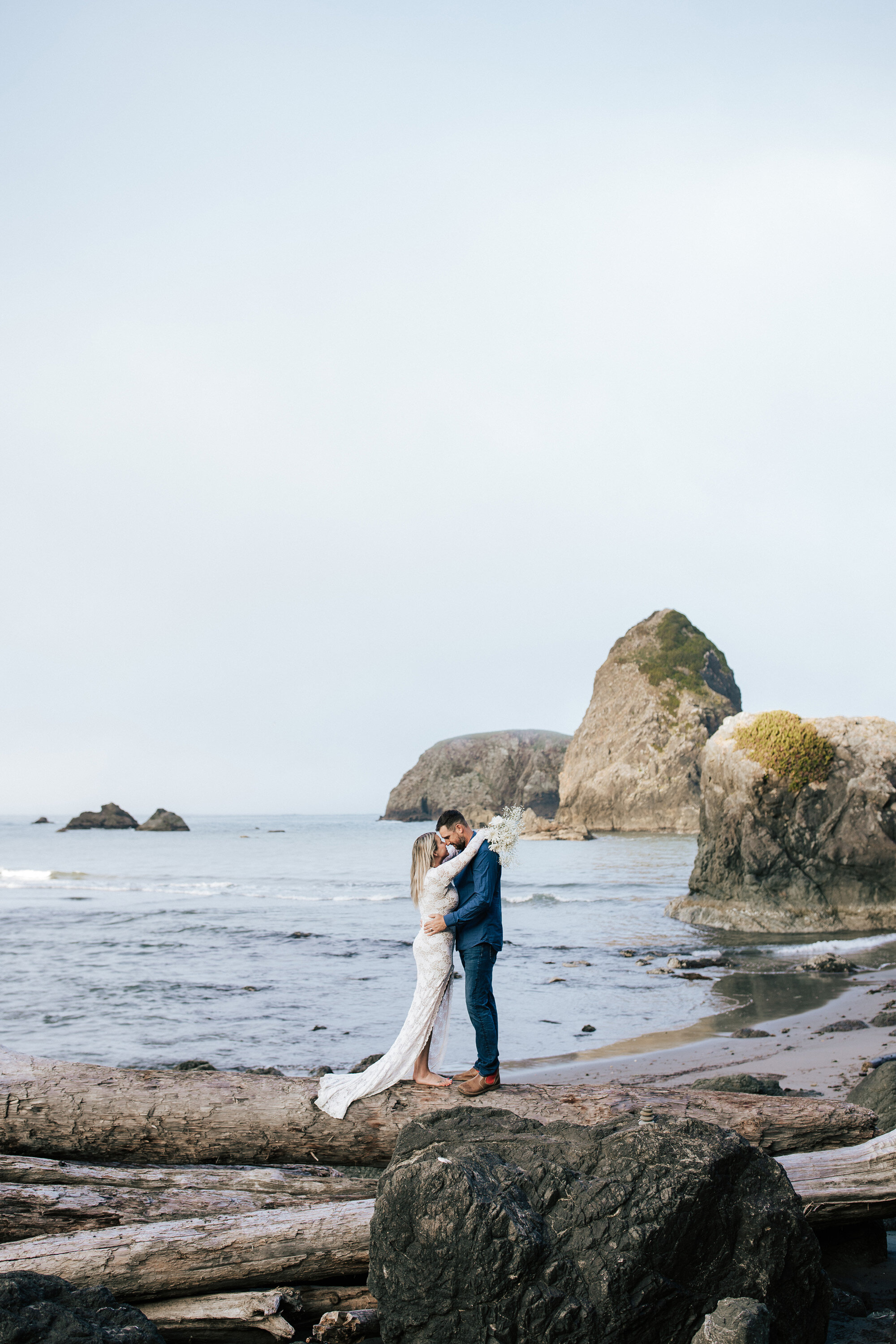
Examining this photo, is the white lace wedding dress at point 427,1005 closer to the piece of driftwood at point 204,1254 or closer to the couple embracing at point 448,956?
the couple embracing at point 448,956

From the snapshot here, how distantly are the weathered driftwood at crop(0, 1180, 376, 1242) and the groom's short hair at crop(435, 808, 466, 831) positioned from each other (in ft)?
7.06

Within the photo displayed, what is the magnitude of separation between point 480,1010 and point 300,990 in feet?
30.6

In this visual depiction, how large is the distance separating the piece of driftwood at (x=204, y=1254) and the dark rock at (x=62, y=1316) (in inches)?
12.8

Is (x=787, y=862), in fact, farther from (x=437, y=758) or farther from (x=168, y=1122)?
(x=437, y=758)

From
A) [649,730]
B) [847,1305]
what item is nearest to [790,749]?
[847,1305]

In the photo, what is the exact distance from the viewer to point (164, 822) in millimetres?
84500

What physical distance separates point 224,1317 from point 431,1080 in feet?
6.39

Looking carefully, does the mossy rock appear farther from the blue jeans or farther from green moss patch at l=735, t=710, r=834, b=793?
the blue jeans

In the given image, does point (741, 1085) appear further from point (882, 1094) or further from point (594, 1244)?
point (594, 1244)

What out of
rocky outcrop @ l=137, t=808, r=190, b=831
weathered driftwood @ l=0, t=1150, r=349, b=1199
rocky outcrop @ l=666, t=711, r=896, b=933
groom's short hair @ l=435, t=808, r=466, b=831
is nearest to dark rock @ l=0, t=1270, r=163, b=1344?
weathered driftwood @ l=0, t=1150, r=349, b=1199

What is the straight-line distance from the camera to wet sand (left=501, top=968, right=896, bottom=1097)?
854 cm

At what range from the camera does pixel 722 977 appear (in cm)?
1424

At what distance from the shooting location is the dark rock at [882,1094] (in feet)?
19.5

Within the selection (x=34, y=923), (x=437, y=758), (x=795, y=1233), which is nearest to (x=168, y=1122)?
(x=795, y=1233)
